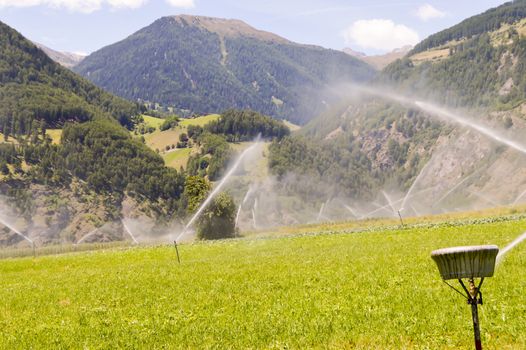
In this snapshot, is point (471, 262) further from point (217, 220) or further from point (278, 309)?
point (217, 220)

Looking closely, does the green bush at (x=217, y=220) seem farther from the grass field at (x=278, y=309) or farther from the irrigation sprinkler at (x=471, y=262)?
the irrigation sprinkler at (x=471, y=262)

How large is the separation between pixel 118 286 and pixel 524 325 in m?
24.0

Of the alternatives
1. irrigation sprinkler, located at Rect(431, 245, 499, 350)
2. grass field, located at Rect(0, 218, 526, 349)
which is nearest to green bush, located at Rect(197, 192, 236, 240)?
grass field, located at Rect(0, 218, 526, 349)

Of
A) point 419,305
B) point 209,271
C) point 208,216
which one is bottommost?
point 208,216

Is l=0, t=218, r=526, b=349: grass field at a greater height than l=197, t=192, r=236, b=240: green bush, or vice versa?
l=0, t=218, r=526, b=349: grass field

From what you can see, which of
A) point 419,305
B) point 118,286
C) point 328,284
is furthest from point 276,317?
point 118,286

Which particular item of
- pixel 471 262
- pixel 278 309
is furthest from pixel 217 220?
pixel 471 262

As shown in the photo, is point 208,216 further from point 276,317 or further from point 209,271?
point 276,317

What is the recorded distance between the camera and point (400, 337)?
16625 mm

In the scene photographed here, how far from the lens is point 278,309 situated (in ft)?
72.2

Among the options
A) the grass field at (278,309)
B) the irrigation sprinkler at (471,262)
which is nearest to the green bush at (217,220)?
the grass field at (278,309)

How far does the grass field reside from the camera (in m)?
17.3

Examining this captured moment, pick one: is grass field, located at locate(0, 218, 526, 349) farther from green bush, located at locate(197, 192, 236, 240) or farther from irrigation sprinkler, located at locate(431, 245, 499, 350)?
green bush, located at locate(197, 192, 236, 240)

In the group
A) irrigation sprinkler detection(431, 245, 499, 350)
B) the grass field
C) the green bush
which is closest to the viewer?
irrigation sprinkler detection(431, 245, 499, 350)
